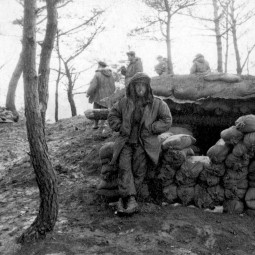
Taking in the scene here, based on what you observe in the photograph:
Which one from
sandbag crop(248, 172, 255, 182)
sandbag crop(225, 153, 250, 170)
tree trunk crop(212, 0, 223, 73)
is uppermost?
tree trunk crop(212, 0, 223, 73)

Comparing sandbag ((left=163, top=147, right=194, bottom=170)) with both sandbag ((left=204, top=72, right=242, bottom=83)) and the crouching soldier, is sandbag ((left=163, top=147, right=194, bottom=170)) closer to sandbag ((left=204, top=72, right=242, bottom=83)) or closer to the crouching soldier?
the crouching soldier

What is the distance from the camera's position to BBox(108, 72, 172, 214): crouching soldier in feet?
17.6

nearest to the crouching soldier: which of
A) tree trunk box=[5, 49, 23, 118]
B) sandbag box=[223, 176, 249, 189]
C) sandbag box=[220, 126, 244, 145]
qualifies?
sandbag box=[220, 126, 244, 145]

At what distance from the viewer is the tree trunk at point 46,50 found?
16.0ft

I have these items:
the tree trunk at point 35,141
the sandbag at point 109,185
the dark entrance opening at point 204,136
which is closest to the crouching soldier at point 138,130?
the sandbag at point 109,185

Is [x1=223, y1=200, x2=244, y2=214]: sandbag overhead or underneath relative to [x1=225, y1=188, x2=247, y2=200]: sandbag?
underneath

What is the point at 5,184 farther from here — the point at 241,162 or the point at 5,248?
the point at 241,162

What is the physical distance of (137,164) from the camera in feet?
17.8

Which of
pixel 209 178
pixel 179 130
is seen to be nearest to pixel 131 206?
pixel 209 178

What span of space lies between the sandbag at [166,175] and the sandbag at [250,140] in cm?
127

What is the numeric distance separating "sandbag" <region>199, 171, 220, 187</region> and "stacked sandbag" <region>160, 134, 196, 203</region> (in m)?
0.34

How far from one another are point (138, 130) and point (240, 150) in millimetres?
1603

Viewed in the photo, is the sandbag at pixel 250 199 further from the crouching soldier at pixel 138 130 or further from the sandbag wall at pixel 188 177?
the crouching soldier at pixel 138 130

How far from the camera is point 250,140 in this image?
4.91 metres
